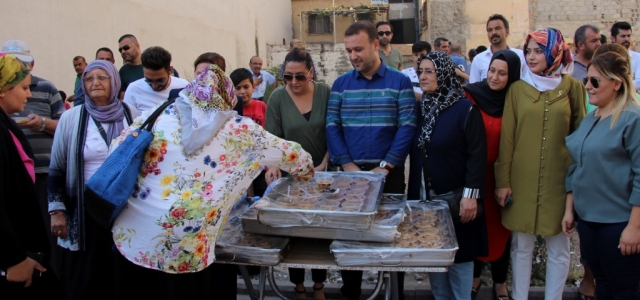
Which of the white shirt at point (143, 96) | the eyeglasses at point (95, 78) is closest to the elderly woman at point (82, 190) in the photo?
the eyeglasses at point (95, 78)

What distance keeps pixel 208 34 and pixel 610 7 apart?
15117 millimetres

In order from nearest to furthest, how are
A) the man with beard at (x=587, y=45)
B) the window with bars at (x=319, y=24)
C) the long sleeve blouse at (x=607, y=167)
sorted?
the long sleeve blouse at (x=607, y=167)
the man with beard at (x=587, y=45)
the window with bars at (x=319, y=24)

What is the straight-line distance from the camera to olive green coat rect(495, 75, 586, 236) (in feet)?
10.9

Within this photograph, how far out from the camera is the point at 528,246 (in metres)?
3.52

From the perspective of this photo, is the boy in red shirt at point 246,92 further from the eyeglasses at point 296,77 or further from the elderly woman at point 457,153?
the elderly woman at point 457,153

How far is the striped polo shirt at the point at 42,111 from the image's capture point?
3928 millimetres

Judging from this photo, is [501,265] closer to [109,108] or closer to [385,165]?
[385,165]

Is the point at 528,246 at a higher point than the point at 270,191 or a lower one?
lower

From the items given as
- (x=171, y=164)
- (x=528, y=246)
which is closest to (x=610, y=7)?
(x=528, y=246)

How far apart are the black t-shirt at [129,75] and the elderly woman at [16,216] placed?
116 inches

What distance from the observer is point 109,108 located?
3.25m

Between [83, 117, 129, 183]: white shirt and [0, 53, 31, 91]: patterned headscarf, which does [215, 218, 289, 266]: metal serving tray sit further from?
[0, 53, 31, 91]: patterned headscarf

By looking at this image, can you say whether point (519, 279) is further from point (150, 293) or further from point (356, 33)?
point (150, 293)

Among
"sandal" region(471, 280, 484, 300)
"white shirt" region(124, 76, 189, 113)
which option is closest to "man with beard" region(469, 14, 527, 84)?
"sandal" region(471, 280, 484, 300)
